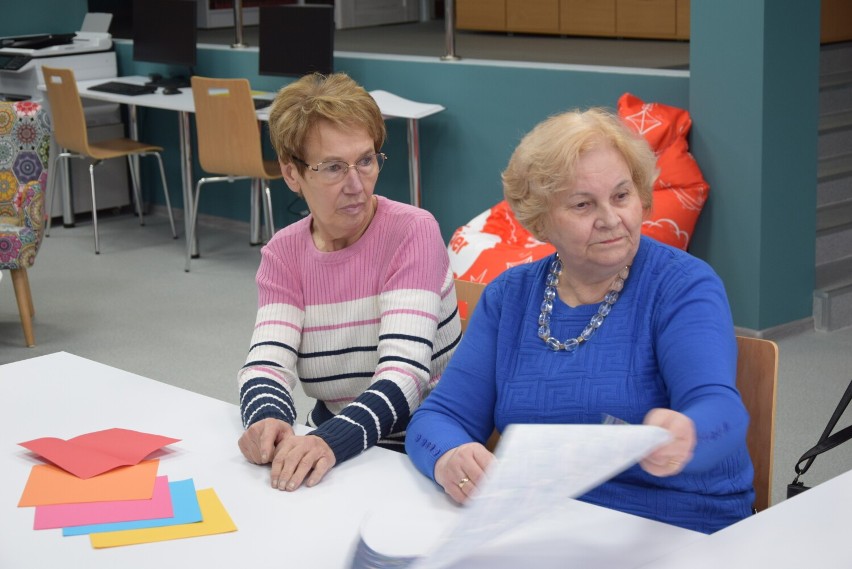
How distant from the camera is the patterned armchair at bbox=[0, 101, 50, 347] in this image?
4.86 m

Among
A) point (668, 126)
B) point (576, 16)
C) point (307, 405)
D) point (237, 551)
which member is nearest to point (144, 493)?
point (237, 551)

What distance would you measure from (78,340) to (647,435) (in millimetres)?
3960

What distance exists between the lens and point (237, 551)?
1.54 meters

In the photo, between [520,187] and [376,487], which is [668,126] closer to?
[520,187]

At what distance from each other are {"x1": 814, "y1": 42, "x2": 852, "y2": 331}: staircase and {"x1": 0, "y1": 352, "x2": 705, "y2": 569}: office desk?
3.21 meters

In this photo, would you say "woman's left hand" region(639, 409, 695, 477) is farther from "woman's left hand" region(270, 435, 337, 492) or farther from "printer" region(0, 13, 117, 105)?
"printer" region(0, 13, 117, 105)

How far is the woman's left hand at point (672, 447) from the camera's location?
56.3 inches

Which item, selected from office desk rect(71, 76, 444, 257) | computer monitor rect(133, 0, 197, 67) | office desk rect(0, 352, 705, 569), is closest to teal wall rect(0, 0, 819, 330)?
office desk rect(71, 76, 444, 257)

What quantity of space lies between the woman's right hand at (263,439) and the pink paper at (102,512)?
0.52 feet

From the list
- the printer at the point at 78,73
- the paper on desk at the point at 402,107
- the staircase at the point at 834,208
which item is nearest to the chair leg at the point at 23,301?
the paper on desk at the point at 402,107

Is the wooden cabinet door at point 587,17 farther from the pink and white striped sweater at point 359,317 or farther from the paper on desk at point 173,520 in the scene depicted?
the paper on desk at point 173,520

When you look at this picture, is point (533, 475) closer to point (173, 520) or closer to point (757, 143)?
point (173, 520)

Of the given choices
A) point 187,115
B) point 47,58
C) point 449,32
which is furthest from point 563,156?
point 47,58

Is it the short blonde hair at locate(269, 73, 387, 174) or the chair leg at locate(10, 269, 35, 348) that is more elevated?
the short blonde hair at locate(269, 73, 387, 174)
